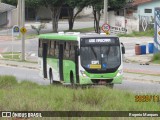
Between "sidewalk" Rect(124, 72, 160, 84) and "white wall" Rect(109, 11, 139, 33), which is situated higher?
"white wall" Rect(109, 11, 139, 33)

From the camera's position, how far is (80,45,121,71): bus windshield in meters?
23.7

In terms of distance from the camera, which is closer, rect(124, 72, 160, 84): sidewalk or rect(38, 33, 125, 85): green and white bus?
rect(38, 33, 125, 85): green and white bus

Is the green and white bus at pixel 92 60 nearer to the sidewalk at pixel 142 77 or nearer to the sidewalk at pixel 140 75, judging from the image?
the sidewalk at pixel 142 77

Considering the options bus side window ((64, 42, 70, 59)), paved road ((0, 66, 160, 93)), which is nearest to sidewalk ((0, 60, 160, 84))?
paved road ((0, 66, 160, 93))

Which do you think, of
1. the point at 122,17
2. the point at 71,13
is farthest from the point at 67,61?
the point at 71,13

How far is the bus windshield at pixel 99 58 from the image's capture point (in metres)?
23.7

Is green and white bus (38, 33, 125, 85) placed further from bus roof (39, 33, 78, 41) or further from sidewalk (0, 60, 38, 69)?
sidewalk (0, 60, 38, 69)

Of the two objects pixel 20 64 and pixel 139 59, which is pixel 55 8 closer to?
pixel 20 64

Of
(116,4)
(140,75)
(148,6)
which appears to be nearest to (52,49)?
(140,75)

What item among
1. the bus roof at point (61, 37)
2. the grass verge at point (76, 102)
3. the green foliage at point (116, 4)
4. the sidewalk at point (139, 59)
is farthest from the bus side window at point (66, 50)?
the green foliage at point (116, 4)

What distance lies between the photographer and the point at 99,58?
77.8 ft

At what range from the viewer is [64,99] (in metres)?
14.7

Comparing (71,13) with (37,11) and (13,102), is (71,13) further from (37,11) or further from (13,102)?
(13,102)

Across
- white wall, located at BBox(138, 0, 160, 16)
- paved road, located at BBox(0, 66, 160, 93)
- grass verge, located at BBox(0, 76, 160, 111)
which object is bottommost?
paved road, located at BBox(0, 66, 160, 93)
